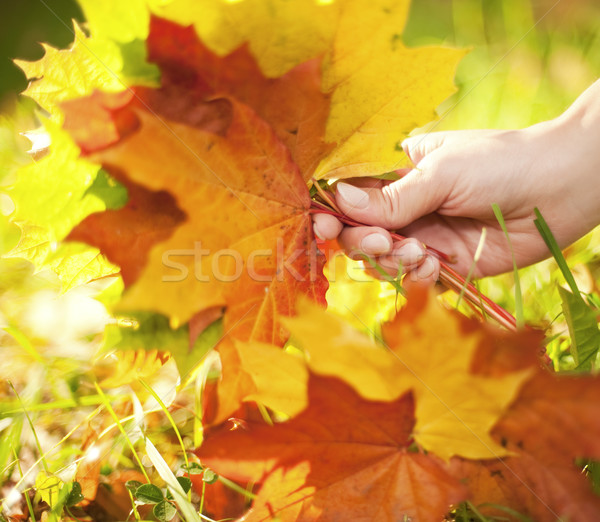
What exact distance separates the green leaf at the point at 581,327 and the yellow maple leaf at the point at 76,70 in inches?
16.7

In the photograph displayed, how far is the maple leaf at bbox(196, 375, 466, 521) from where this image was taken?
33 centimetres

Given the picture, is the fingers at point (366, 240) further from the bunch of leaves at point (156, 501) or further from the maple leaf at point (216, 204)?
the bunch of leaves at point (156, 501)

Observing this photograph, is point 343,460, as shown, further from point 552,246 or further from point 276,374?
point 552,246

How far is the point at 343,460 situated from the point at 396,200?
37 cm

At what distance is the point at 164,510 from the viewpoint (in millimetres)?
454

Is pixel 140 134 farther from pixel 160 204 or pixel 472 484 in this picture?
pixel 472 484

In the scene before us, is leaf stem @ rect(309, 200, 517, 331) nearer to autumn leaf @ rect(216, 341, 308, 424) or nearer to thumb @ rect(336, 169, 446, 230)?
thumb @ rect(336, 169, 446, 230)

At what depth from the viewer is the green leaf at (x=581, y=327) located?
419 mm

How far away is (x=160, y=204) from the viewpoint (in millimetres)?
418

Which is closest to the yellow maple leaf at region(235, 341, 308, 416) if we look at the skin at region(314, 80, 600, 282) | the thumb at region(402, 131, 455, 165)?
the skin at region(314, 80, 600, 282)

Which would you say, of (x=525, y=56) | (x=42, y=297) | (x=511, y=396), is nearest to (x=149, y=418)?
(x=42, y=297)

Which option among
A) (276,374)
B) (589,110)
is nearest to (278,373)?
(276,374)

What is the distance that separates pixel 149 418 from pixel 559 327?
Answer: 0.62 metres

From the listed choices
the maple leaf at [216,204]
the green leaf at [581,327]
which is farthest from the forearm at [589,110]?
the maple leaf at [216,204]
